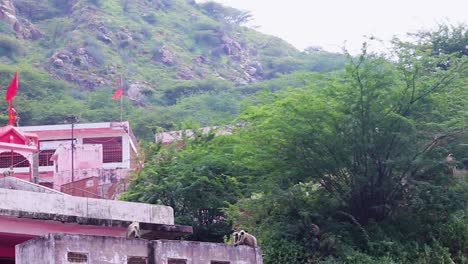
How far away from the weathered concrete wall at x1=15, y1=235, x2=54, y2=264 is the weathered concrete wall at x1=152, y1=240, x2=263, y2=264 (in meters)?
1.36

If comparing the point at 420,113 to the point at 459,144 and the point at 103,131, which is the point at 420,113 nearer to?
the point at 459,144

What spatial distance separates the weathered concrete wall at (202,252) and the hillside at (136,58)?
3925 cm

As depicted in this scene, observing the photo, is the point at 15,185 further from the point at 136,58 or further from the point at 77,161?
the point at 136,58

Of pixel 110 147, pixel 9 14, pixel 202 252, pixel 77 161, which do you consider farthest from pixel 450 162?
pixel 9 14

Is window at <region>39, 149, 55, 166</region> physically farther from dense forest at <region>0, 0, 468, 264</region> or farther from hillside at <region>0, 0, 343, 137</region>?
dense forest at <region>0, 0, 468, 264</region>

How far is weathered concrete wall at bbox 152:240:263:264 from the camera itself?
10.7m

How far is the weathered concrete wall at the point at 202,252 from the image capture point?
10719 mm

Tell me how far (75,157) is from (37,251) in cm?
2445

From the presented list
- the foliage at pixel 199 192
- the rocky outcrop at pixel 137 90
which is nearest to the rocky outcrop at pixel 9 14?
the rocky outcrop at pixel 137 90

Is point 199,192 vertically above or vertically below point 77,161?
below

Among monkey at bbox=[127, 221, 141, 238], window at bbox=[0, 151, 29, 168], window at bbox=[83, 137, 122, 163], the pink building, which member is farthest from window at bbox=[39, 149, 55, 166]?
monkey at bbox=[127, 221, 141, 238]

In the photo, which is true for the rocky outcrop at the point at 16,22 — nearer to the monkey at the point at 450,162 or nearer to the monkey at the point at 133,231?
the monkey at the point at 450,162

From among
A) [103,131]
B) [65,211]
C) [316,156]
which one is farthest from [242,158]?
[103,131]

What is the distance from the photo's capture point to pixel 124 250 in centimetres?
1046
